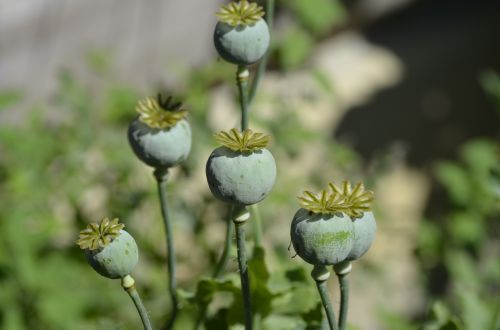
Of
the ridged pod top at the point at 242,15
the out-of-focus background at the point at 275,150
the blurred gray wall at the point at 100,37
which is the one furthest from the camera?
the blurred gray wall at the point at 100,37

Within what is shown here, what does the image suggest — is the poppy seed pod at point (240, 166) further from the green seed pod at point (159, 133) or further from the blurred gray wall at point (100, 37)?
the blurred gray wall at point (100, 37)

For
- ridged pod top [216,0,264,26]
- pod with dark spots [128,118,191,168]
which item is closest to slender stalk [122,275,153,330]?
pod with dark spots [128,118,191,168]

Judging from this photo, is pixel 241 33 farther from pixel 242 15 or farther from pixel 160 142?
pixel 160 142

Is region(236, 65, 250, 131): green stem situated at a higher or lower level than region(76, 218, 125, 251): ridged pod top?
higher

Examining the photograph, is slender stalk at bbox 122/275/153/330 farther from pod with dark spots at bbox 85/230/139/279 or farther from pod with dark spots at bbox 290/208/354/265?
pod with dark spots at bbox 290/208/354/265

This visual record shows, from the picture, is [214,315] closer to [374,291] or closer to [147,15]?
[374,291]

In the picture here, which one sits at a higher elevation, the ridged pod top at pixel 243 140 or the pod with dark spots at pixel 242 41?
the pod with dark spots at pixel 242 41

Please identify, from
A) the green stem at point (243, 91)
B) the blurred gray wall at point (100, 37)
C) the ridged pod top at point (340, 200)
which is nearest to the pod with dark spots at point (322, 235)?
the ridged pod top at point (340, 200)

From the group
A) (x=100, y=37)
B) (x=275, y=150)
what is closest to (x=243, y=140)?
(x=275, y=150)

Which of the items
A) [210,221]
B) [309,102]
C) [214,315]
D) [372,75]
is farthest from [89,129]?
[372,75]
